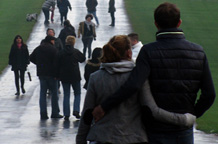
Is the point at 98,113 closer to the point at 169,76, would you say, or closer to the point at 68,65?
the point at 169,76

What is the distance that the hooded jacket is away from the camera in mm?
12992

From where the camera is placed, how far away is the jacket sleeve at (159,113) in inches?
180

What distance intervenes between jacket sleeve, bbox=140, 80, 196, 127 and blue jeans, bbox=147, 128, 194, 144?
0.11 metres

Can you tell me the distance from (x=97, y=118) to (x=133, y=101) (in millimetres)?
321

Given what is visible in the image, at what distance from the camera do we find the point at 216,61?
24328mm

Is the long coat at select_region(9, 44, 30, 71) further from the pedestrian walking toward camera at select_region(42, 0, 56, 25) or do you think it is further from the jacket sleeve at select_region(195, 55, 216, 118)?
the pedestrian walking toward camera at select_region(42, 0, 56, 25)

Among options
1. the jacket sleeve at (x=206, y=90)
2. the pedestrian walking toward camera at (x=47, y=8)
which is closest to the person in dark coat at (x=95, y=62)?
the jacket sleeve at (x=206, y=90)

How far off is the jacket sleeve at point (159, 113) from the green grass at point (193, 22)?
14804 millimetres

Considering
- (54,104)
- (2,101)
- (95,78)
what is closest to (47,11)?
(2,101)

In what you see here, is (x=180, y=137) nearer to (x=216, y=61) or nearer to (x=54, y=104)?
(x=54, y=104)

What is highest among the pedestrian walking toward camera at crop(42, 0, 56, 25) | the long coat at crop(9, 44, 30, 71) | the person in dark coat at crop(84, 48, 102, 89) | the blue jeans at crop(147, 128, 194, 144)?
the blue jeans at crop(147, 128, 194, 144)

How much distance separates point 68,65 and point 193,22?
2269cm

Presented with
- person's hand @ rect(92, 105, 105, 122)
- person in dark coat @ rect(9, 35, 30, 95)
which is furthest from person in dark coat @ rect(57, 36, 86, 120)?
person's hand @ rect(92, 105, 105, 122)

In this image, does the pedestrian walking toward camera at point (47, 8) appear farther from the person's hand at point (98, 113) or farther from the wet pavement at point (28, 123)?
the person's hand at point (98, 113)
